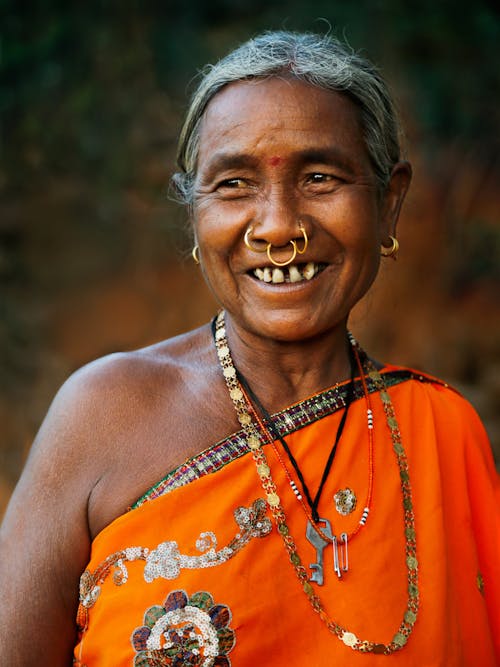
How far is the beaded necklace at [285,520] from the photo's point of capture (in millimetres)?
1964

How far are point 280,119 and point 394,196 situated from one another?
476 mm

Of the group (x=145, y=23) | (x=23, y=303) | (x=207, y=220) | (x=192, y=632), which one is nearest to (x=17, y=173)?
(x=23, y=303)

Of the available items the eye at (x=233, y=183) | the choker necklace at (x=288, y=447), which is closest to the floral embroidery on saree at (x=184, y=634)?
the choker necklace at (x=288, y=447)

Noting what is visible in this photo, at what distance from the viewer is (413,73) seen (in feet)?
22.1

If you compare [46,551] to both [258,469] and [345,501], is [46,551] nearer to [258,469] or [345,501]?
[258,469]

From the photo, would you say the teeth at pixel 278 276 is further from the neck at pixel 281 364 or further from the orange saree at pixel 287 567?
the orange saree at pixel 287 567

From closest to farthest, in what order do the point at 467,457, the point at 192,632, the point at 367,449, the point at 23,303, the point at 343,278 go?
the point at 192,632 → the point at 343,278 → the point at 367,449 → the point at 467,457 → the point at 23,303

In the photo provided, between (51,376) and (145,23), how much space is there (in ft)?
9.26

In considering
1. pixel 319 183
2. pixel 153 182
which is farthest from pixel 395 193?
pixel 153 182

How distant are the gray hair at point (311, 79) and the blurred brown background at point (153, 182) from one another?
156 inches

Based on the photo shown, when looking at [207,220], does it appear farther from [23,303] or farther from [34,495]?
[23,303]

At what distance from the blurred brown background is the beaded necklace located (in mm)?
3867

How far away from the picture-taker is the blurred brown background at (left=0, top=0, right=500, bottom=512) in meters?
6.35

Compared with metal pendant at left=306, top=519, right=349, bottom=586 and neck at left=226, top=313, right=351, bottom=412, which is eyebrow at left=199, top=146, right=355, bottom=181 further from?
metal pendant at left=306, top=519, right=349, bottom=586
